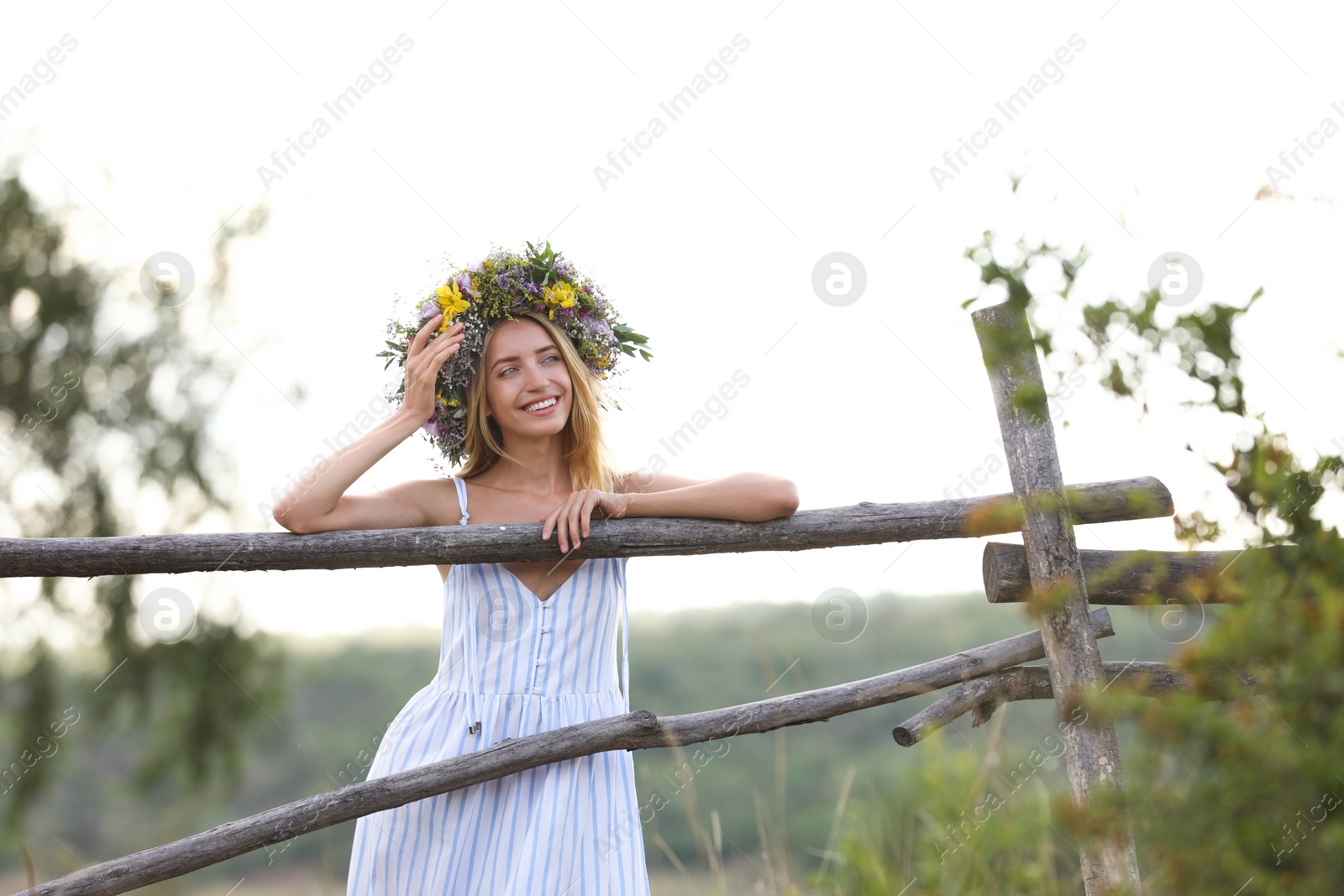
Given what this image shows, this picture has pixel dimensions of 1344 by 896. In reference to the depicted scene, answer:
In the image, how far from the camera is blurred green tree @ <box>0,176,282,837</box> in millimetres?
9703

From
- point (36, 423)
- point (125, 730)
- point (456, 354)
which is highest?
point (36, 423)

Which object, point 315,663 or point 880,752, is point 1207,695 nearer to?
point 880,752

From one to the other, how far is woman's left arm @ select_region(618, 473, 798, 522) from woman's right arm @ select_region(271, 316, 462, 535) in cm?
61

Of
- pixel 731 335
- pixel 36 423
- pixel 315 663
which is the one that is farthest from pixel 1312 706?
pixel 315 663

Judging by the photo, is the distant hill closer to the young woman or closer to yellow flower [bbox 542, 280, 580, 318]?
the young woman

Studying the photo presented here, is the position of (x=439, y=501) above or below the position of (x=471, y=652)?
above

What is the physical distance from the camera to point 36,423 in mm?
9844

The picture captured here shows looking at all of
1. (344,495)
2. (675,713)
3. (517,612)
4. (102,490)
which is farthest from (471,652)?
(675,713)

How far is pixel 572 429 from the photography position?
291 centimetres

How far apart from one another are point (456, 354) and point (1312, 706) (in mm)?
2333

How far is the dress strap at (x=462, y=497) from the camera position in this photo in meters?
2.78

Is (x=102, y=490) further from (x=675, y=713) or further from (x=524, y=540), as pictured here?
(x=675, y=713)

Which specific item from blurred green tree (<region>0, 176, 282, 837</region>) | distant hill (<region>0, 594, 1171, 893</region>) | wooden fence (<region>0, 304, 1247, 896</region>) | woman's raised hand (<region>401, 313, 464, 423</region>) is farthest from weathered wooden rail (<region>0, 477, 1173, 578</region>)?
distant hill (<region>0, 594, 1171, 893</region>)

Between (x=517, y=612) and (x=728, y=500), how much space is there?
66 cm
